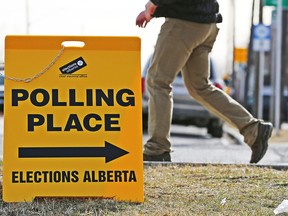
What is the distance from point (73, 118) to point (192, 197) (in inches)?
33.6

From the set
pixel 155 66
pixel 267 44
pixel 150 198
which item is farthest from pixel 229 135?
pixel 150 198

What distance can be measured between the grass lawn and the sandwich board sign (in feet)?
0.36

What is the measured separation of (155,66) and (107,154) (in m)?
2.06

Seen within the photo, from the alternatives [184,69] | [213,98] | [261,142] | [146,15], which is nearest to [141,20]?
[146,15]

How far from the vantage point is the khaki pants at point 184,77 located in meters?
6.70

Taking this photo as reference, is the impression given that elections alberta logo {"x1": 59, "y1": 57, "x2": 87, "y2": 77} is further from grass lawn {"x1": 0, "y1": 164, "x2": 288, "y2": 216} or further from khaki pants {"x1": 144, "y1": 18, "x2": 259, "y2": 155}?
khaki pants {"x1": 144, "y1": 18, "x2": 259, "y2": 155}

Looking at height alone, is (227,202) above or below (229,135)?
above

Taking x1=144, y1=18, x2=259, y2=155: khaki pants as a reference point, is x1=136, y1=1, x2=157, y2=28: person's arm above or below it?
above

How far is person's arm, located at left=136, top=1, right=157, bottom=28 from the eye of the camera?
6523 mm

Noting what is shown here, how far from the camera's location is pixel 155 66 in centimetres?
680

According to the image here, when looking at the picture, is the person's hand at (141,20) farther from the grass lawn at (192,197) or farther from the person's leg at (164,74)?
the grass lawn at (192,197)

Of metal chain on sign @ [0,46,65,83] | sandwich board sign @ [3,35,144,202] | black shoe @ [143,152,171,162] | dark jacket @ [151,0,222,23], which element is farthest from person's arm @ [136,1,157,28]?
metal chain on sign @ [0,46,65,83]

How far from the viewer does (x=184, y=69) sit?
279 inches

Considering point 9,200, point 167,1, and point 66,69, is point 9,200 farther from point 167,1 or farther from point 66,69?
point 167,1
